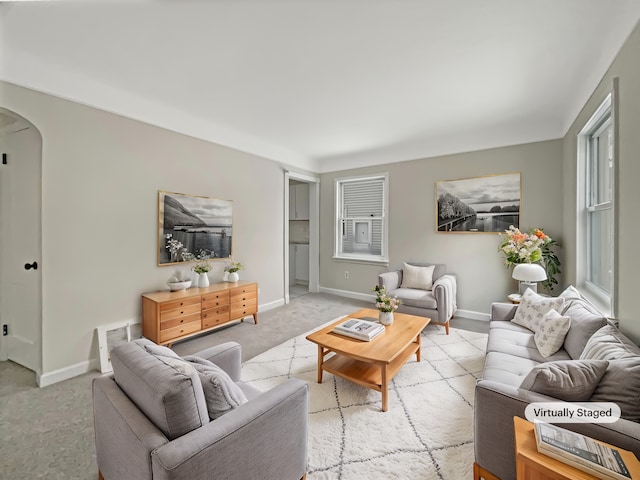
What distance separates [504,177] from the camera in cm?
398

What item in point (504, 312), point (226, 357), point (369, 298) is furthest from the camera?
point (369, 298)

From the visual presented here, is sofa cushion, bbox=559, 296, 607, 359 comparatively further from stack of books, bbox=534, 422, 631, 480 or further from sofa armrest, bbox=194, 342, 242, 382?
sofa armrest, bbox=194, 342, 242, 382

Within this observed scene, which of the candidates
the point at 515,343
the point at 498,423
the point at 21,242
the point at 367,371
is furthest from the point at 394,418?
the point at 21,242

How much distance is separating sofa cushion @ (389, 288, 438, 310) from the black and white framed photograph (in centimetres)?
116

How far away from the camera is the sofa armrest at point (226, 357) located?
5.60 feet

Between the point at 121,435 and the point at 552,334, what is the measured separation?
2.74m

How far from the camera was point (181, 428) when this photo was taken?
3.47ft

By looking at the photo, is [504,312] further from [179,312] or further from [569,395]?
[179,312]

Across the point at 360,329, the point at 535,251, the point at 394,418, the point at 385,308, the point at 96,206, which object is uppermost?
the point at 96,206

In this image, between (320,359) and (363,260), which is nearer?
(320,359)

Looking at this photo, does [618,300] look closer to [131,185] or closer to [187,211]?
[187,211]

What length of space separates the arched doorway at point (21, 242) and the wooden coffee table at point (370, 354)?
98.8 inches

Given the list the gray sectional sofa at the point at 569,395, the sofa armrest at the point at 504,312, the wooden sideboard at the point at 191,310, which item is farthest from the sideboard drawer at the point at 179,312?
the sofa armrest at the point at 504,312

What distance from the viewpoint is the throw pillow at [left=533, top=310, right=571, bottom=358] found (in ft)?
6.86
